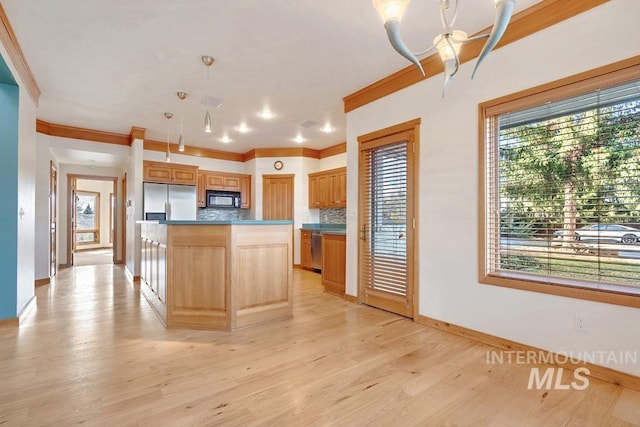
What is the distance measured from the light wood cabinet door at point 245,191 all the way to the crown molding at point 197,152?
1.82 ft

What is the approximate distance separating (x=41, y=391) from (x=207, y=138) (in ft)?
16.0

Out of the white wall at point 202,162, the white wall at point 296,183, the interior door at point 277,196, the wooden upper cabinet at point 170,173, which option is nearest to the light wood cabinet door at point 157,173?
the wooden upper cabinet at point 170,173

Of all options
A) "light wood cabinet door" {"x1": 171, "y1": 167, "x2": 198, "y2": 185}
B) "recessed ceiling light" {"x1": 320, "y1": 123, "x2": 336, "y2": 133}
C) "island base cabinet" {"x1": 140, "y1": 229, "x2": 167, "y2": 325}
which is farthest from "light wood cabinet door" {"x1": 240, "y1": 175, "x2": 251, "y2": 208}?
"island base cabinet" {"x1": 140, "y1": 229, "x2": 167, "y2": 325}

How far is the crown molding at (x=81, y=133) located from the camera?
5000 millimetres

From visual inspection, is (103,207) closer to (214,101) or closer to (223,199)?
(223,199)

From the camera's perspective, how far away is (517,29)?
2465 mm

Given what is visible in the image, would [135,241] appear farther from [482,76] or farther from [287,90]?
[482,76]

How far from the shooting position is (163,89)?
375 cm

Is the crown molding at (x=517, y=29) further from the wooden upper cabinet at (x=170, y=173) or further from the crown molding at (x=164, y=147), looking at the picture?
the wooden upper cabinet at (x=170, y=173)

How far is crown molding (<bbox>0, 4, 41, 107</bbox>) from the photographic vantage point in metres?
2.47

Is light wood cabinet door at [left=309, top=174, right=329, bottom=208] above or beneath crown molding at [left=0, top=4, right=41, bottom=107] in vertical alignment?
beneath

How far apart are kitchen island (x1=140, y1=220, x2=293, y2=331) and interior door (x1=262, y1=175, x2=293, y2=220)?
363cm

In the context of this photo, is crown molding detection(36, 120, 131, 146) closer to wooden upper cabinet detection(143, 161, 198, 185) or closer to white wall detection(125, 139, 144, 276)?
white wall detection(125, 139, 144, 276)

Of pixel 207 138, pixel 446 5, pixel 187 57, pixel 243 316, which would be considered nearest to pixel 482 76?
pixel 446 5
